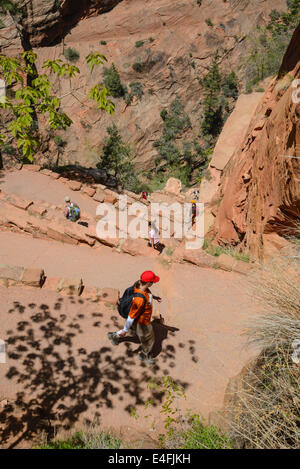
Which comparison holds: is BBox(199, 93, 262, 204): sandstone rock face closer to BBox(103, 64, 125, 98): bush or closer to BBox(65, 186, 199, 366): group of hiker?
BBox(65, 186, 199, 366): group of hiker

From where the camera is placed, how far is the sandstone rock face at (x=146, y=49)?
35.5 meters

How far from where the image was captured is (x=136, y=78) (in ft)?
120

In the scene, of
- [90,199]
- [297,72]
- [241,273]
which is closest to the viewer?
[297,72]

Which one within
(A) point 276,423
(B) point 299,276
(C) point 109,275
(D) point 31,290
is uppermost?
(B) point 299,276

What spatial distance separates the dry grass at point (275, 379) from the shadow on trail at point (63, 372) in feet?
6.12

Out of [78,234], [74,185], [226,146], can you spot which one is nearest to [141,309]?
[78,234]

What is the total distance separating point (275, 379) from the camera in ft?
9.27

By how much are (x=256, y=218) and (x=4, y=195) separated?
8264 millimetres

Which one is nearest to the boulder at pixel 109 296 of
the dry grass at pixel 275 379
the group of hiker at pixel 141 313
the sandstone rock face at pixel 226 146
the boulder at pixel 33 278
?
the group of hiker at pixel 141 313

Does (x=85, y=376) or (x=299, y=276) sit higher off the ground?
(x=299, y=276)

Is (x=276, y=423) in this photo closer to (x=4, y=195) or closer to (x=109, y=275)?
(x=109, y=275)

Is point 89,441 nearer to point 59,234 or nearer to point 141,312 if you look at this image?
point 141,312

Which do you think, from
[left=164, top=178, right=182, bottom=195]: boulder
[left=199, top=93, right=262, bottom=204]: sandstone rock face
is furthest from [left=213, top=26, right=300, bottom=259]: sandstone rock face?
[left=164, top=178, right=182, bottom=195]: boulder
